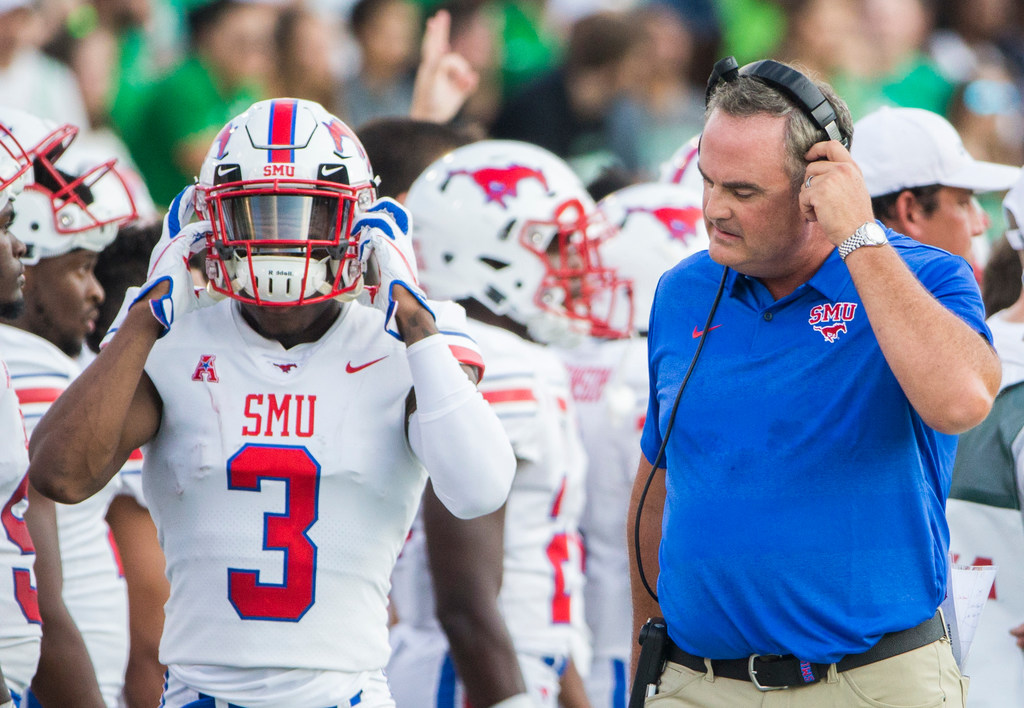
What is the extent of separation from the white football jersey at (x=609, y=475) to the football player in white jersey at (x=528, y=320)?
206mm

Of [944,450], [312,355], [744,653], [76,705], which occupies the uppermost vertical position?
[312,355]

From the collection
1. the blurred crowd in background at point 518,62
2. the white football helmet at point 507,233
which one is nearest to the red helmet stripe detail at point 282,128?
the white football helmet at point 507,233

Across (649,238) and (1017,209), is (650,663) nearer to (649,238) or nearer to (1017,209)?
(1017,209)

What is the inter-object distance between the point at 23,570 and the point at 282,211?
3.81 ft

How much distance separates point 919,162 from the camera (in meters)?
4.34

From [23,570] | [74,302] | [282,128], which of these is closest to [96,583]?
[23,570]

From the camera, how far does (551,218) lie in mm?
4965

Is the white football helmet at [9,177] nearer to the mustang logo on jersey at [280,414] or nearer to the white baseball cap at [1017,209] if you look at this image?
the mustang logo on jersey at [280,414]

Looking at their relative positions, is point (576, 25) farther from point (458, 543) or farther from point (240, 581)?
point (240, 581)

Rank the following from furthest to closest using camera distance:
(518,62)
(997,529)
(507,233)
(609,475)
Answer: (518,62) → (609,475) → (507,233) → (997,529)

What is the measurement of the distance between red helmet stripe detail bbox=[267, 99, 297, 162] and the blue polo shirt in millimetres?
1139

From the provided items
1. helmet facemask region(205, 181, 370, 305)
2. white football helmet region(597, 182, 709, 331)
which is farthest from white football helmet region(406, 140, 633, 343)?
helmet facemask region(205, 181, 370, 305)

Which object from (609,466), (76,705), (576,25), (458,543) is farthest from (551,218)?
(576,25)

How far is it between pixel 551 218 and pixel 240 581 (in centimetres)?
223
